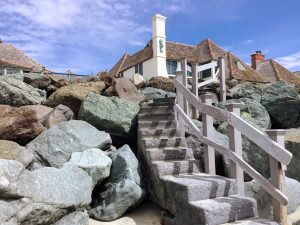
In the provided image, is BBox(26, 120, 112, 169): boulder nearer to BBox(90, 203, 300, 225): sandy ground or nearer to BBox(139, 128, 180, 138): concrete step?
BBox(139, 128, 180, 138): concrete step

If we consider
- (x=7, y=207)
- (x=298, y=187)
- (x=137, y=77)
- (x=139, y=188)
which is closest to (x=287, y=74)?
(x=137, y=77)

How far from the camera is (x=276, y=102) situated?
388 inches

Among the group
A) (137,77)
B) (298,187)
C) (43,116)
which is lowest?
(298,187)

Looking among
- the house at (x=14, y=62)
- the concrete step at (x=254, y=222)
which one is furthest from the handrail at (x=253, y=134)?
the house at (x=14, y=62)

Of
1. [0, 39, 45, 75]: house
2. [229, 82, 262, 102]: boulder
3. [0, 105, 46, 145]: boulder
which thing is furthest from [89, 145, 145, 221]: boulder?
[0, 39, 45, 75]: house

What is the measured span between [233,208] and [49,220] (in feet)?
8.37

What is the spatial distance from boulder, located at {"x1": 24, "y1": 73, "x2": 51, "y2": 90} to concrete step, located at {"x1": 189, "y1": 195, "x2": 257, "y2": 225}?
735 centimetres

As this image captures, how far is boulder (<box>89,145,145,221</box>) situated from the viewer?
205 inches

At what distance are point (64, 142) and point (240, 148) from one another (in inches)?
129

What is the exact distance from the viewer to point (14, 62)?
853 inches

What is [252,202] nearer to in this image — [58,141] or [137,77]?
[58,141]

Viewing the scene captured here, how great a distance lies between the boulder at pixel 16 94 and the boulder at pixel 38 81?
3.84 feet

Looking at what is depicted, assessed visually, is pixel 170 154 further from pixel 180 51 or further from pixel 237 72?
pixel 180 51

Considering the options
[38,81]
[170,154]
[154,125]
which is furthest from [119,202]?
[38,81]
